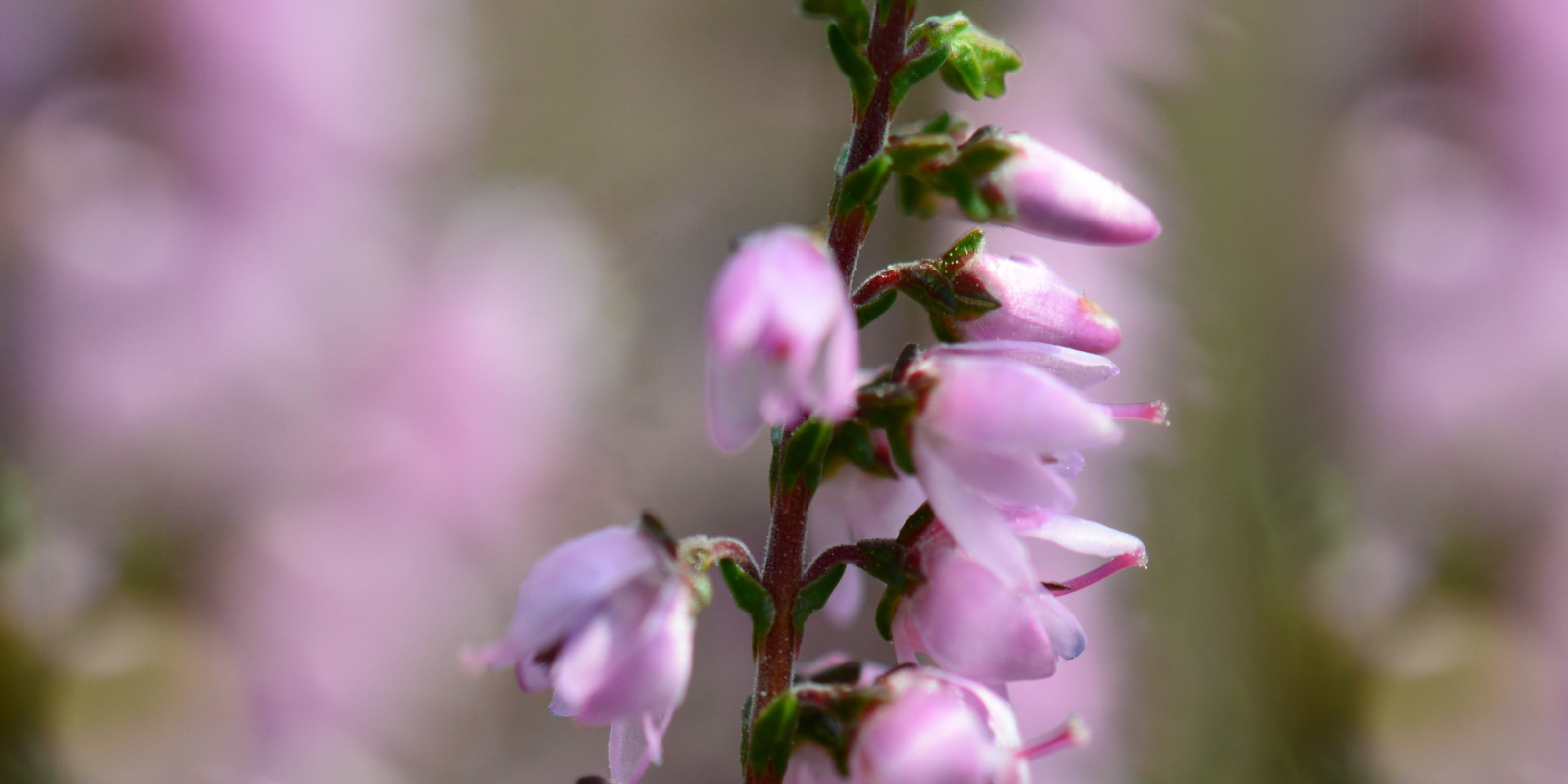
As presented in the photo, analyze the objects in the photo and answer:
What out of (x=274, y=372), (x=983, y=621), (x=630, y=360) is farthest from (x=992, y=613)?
(x=630, y=360)

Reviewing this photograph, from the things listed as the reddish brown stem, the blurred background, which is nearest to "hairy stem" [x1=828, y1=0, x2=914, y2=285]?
the reddish brown stem

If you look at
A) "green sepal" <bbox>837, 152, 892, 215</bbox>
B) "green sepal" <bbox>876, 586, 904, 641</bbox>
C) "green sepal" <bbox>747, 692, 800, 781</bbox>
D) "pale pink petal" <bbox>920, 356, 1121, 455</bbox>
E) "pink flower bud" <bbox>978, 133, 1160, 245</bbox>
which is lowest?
"green sepal" <bbox>747, 692, 800, 781</bbox>

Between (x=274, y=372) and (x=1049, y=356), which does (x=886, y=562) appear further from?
(x=274, y=372)

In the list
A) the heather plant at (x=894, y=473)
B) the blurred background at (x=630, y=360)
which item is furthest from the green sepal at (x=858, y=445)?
the blurred background at (x=630, y=360)

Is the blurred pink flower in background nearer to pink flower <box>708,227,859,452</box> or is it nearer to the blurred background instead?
the blurred background

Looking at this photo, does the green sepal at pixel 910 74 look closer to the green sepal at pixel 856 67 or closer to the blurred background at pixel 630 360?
the green sepal at pixel 856 67

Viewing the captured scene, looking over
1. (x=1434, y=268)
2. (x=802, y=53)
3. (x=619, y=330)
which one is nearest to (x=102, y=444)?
(x=619, y=330)
